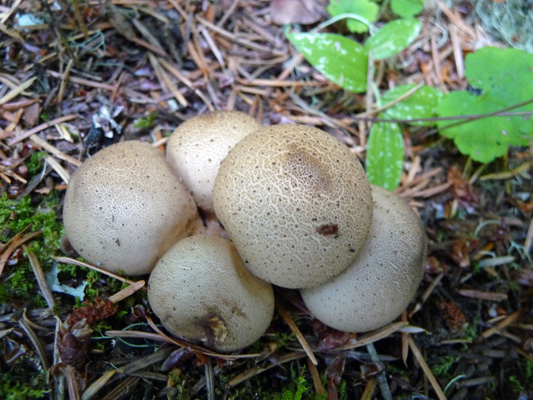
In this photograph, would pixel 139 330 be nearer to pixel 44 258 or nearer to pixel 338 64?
pixel 44 258

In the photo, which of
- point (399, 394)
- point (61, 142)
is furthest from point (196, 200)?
point (399, 394)

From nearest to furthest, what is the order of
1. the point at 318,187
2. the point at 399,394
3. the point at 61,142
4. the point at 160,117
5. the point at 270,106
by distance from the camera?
1. the point at 318,187
2. the point at 399,394
3. the point at 61,142
4. the point at 160,117
5. the point at 270,106

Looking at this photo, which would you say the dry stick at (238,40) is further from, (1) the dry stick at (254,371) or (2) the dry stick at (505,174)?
(1) the dry stick at (254,371)

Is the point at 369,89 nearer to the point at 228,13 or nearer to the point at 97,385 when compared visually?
the point at 228,13

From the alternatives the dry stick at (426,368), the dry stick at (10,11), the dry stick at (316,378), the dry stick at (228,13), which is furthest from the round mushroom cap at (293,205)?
the dry stick at (10,11)

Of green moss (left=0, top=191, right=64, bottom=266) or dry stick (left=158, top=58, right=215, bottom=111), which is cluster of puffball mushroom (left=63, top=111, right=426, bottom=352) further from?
dry stick (left=158, top=58, right=215, bottom=111)

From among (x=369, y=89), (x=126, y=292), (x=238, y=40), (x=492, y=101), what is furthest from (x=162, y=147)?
(x=492, y=101)
